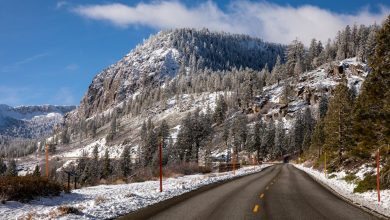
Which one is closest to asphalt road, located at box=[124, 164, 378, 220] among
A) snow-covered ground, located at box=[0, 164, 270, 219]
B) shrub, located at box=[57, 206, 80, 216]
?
snow-covered ground, located at box=[0, 164, 270, 219]

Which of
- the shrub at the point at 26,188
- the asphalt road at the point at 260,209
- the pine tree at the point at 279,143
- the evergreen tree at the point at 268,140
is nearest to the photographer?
the asphalt road at the point at 260,209

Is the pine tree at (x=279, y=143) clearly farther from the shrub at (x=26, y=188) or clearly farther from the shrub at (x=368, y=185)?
the shrub at (x=26, y=188)

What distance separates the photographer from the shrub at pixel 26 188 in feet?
60.2

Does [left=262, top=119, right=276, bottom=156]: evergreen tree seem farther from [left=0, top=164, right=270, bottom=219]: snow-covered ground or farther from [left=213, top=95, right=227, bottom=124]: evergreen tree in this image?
[left=0, top=164, right=270, bottom=219]: snow-covered ground

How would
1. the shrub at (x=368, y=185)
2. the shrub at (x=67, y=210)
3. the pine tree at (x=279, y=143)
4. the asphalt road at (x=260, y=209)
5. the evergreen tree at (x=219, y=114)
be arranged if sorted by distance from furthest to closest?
the evergreen tree at (x=219, y=114) < the pine tree at (x=279, y=143) < the shrub at (x=368, y=185) < the shrub at (x=67, y=210) < the asphalt road at (x=260, y=209)

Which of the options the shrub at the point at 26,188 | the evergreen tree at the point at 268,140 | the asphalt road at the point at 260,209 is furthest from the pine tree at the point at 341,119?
the evergreen tree at the point at 268,140

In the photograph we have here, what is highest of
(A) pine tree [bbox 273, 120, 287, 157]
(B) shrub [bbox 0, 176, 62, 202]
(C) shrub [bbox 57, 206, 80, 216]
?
(A) pine tree [bbox 273, 120, 287, 157]

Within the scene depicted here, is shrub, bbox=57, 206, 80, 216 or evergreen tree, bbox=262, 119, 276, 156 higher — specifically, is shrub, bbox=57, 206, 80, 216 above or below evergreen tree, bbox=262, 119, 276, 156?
below

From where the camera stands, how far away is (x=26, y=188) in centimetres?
1930

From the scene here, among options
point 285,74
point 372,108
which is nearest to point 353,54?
point 285,74

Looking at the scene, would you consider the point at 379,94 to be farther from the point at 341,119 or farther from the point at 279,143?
the point at 279,143

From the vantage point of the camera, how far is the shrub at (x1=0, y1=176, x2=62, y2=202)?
18.4 metres

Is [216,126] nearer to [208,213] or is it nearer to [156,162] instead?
[156,162]

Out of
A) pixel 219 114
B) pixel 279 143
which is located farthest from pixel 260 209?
pixel 219 114
